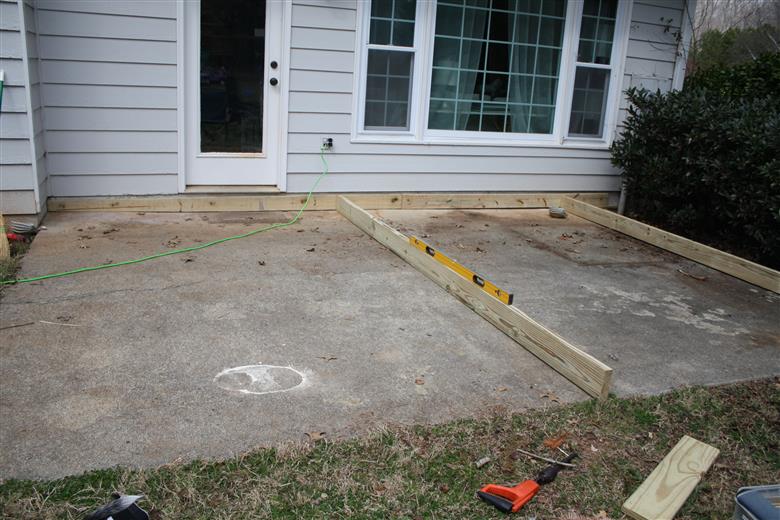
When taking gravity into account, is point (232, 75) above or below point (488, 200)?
above

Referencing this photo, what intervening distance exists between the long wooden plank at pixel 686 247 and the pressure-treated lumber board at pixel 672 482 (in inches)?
118

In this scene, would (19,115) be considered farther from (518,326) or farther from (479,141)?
(479,141)

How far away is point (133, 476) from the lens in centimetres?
252

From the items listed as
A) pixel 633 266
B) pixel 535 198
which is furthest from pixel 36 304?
pixel 535 198

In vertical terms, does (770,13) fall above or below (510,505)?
above

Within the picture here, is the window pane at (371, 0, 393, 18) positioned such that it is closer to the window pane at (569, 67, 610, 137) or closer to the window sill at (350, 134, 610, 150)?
the window sill at (350, 134, 610, 150)

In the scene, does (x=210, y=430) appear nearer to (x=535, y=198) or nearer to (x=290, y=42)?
(x=290, y=42)

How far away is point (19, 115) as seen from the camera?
17.8 ft

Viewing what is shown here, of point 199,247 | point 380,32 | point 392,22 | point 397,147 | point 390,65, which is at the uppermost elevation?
point 392,22

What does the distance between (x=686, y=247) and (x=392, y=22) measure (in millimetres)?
3697

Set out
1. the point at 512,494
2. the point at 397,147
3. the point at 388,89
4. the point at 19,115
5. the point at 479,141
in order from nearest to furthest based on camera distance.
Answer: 1. the point at 512,494
2. the point at 19,115
3. the point at 388,89
4. the point at 397,147
5. the point at 479,141

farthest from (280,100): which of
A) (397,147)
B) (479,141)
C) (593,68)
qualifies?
(593,68)

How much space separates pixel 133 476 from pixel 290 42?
507 centimetres

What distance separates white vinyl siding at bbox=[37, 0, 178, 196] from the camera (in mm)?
5965
